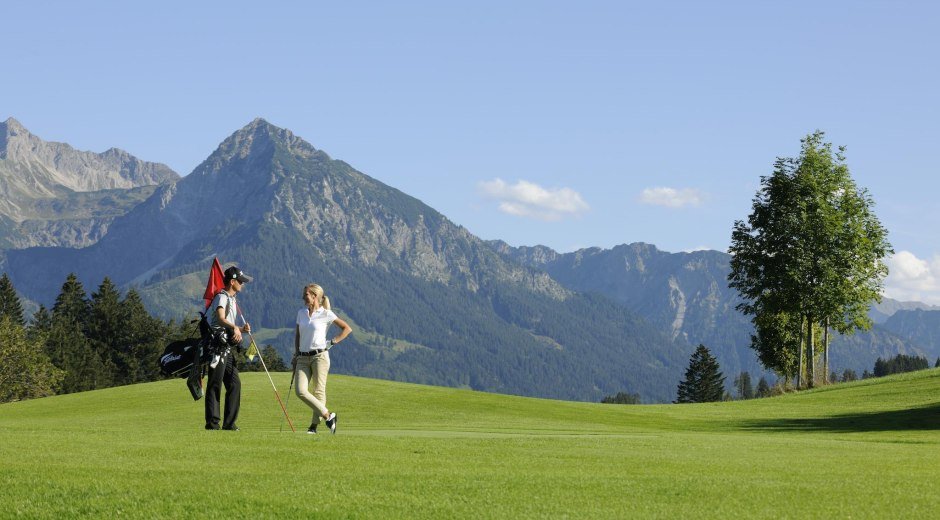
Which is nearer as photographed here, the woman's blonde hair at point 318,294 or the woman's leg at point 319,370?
the woman's blonde hair at point 318,294

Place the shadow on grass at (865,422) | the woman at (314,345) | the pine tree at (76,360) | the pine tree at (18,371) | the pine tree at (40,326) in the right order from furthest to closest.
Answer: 1. the pine tree at (40,326)
2. the pine tree at (76,360)
3. the pine tree at (18,371)
4. the shadow on grass at (865,422)
5. the woman at (314,345)

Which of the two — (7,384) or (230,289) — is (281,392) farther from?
(7,384)

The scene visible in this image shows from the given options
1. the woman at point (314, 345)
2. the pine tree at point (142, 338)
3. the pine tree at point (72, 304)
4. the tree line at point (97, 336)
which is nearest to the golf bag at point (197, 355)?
the woman at point (314, 345)

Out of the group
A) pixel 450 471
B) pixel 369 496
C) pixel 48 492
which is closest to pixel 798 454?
pixel 450 471

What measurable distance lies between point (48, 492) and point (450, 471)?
16.8ft

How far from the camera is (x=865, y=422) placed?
4072 cm

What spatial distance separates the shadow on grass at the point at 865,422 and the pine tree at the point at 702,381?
140 m

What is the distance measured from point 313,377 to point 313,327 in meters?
1.11

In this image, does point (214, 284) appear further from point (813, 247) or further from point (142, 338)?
point (142, 338)

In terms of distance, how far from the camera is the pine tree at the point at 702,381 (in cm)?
18275

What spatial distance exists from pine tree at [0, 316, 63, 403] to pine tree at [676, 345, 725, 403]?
112m

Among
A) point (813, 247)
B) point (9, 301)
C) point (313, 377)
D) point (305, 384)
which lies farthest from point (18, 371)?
point (305, 384)

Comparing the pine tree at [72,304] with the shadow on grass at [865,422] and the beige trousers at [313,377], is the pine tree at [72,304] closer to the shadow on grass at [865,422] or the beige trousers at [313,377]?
the shadow on grass at [865,422]

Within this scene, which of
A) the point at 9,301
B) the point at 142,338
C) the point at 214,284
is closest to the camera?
the point at 214,284
